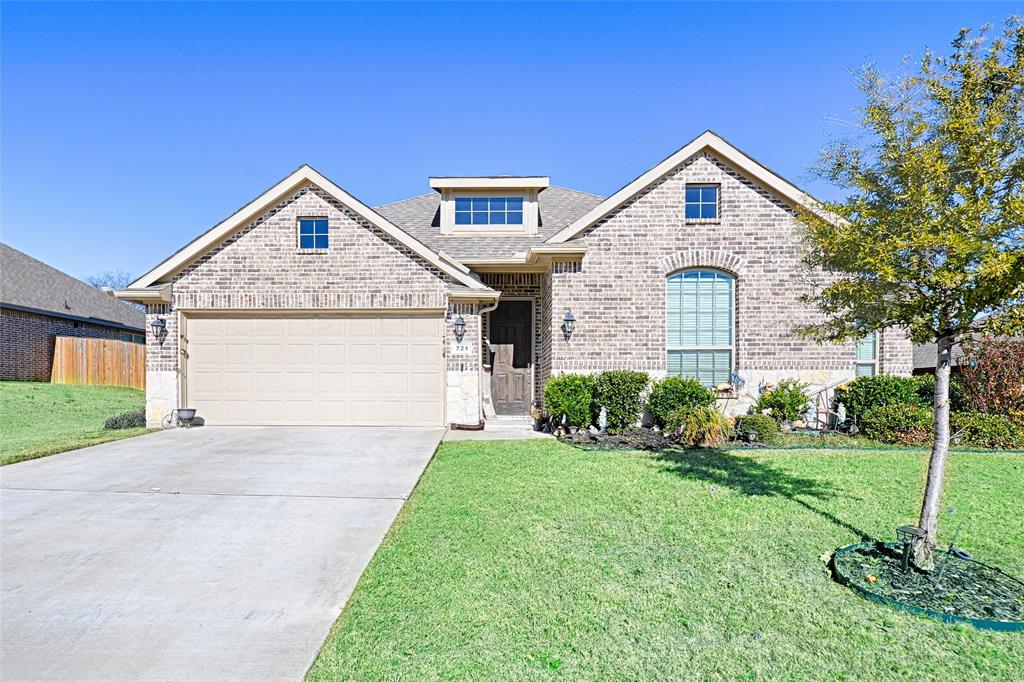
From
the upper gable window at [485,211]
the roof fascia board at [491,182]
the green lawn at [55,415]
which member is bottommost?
the green lawn at [55,415]

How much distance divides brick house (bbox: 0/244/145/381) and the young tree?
23.8m

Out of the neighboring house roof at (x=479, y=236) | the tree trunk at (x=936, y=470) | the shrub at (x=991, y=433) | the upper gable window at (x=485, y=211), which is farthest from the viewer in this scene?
the upper gable window at (x=485, y=211)

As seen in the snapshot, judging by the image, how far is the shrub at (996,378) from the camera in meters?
9.92

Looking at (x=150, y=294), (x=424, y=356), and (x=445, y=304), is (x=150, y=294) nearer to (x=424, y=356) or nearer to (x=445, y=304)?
(x=424, y=356)

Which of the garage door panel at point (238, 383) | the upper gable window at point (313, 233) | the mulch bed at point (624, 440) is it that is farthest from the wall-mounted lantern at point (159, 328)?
the mulch bed at point (624, 440)

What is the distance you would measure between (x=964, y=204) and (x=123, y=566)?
275 inches

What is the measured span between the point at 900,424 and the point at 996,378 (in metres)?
2.06

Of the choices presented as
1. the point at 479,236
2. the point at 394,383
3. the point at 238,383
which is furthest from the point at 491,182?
A: the point at 238,383

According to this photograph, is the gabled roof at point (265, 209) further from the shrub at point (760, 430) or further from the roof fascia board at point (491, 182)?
the shrub at point (760, 430)

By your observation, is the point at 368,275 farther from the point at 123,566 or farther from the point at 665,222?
the point at 123,566

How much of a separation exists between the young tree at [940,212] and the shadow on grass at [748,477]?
191 cm

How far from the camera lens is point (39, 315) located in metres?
20.0

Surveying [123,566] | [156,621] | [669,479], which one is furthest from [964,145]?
[123,566]

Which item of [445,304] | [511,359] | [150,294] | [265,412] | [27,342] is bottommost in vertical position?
[265,412]
